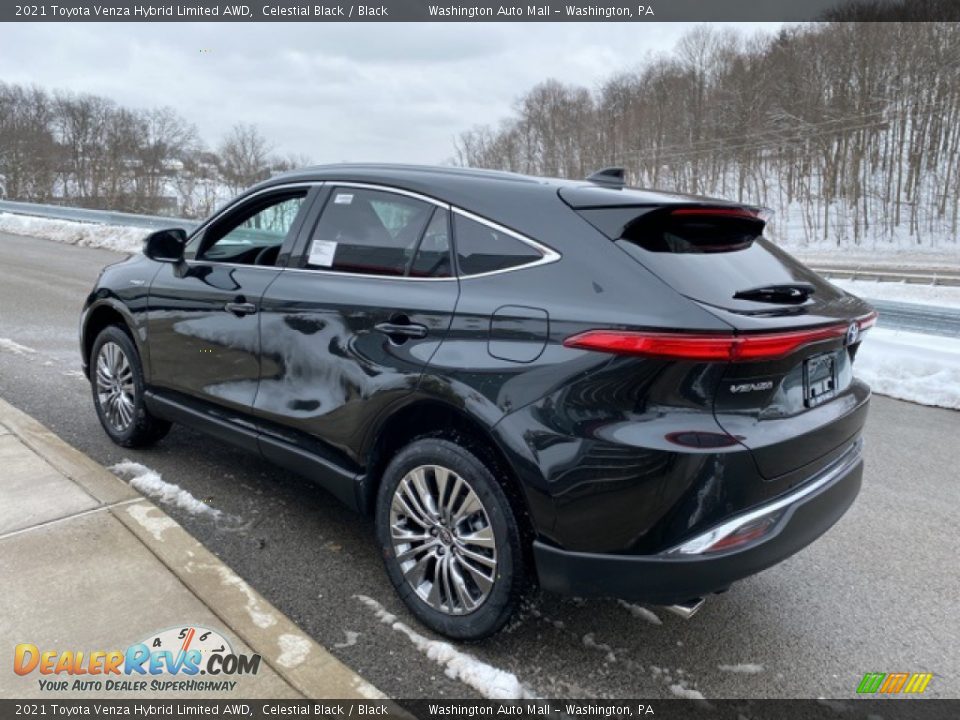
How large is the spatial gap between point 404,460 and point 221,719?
105 cm

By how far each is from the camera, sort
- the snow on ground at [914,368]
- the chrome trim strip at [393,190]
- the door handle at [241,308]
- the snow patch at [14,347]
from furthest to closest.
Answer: the snow patch at [14,347]
the snow on ground at [914,368]
the door handle at [241,308]
the chrome trim strip at [393,190]

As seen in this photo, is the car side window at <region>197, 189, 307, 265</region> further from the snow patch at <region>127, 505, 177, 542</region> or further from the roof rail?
the roof rail

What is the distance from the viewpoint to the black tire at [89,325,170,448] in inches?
162

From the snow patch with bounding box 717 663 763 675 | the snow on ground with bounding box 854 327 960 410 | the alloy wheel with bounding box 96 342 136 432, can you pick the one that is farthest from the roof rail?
the snow on ground with bounding box 854 327 960 410

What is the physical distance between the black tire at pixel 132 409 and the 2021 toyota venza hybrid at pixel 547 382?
1.16m

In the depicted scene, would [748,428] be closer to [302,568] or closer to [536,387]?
[536,387]

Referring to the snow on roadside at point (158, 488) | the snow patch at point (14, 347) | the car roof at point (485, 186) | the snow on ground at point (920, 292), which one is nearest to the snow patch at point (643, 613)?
the car roof at point (485, 186)

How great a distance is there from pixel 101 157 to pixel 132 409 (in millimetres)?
59865

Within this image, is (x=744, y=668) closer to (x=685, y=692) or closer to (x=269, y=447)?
(x=685, y=692)

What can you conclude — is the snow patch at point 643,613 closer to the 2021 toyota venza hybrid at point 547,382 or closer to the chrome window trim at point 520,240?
the 2021 toyota venza hybrid at point 547,382

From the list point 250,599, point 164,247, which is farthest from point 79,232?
point 250,599

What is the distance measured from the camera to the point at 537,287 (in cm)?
232

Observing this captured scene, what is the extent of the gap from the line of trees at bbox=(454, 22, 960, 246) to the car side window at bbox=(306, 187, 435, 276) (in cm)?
3393

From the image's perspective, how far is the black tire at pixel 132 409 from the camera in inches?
162
